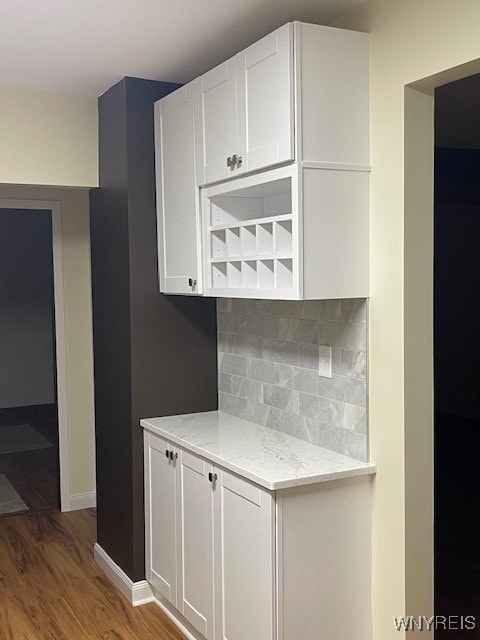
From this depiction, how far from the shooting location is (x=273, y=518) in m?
2.48

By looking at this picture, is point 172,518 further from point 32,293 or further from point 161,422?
point 32,293

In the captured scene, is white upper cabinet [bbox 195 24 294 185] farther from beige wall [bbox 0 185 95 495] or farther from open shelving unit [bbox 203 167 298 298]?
beige wall [bbox 0 185 95 495]

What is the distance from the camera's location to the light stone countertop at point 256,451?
2.55 meters

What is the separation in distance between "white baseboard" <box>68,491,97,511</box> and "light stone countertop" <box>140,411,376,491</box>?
1.71 m

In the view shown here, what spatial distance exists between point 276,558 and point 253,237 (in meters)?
1.20

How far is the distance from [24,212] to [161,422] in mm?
5316

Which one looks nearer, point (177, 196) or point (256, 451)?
point (256, 451)

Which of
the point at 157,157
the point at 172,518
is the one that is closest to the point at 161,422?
the point at 172,518

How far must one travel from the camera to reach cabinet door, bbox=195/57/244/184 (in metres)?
2.82

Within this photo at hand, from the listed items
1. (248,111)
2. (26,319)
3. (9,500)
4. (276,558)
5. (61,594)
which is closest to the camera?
(276,558)

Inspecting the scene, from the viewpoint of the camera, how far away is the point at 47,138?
12.3 feet

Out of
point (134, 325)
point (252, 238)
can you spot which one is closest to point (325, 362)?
point (252, 238)

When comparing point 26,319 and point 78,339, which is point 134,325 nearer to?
point 78,339

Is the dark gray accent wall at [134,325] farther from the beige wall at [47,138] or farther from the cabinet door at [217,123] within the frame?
the cabinet door at [217,123]
